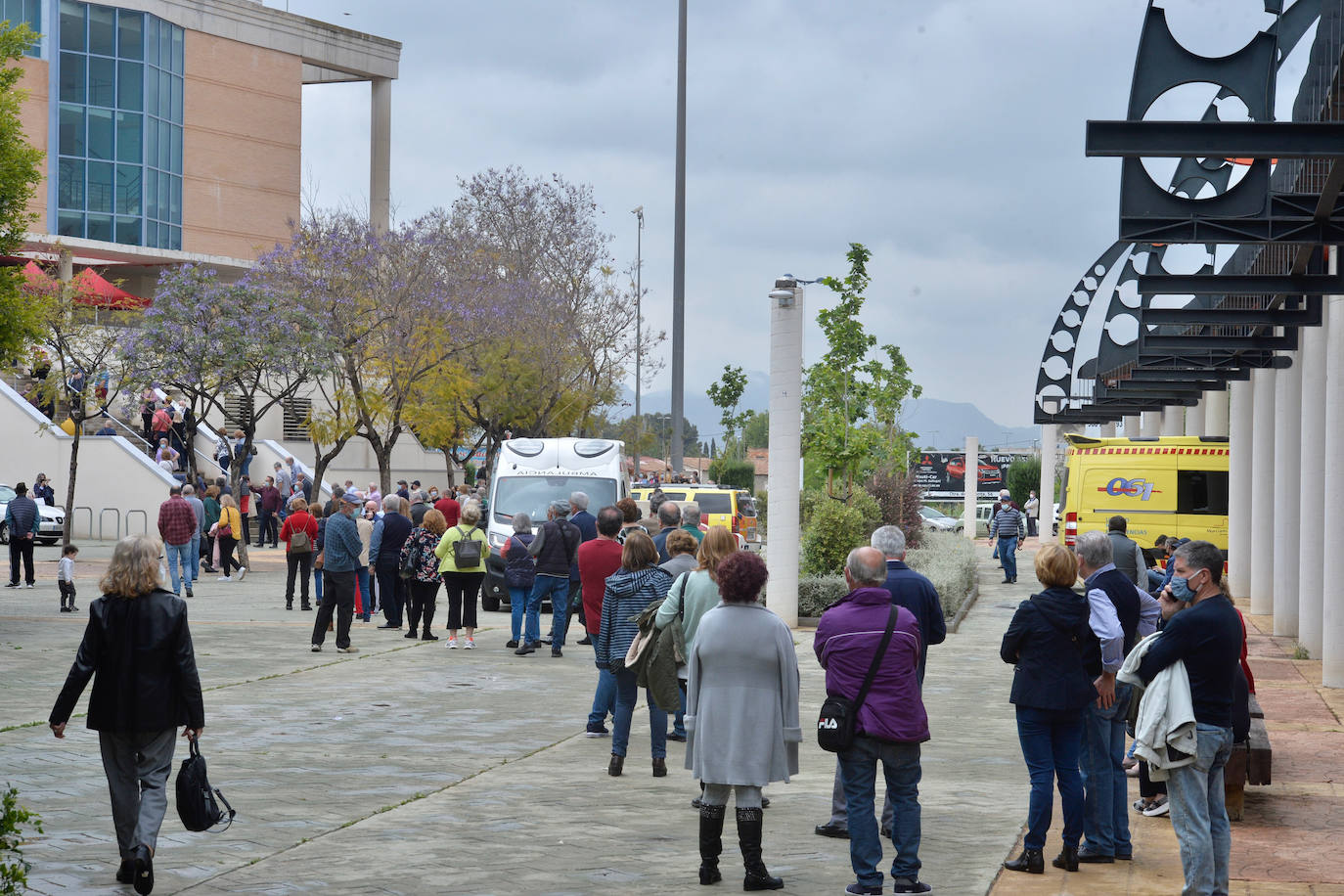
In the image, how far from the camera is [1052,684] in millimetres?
7211

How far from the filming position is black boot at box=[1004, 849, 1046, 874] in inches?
293

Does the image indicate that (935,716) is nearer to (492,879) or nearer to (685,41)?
(492,879)

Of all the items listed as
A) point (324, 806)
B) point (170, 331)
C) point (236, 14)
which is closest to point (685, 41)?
point (170, 331)

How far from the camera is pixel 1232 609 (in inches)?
267

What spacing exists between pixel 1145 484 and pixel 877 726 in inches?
853

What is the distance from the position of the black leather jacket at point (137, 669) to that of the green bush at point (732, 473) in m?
63.2

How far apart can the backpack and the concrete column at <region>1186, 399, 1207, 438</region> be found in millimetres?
20888

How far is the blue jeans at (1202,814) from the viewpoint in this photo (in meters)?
6.60

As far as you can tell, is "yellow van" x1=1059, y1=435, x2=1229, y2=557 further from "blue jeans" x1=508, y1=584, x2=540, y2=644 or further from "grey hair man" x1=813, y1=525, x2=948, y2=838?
"grey hair man" x1=813, y1=525, x2=948, y2=838

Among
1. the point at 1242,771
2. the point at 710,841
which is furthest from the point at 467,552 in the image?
the point at 710,841

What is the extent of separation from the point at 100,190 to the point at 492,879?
2143 inches

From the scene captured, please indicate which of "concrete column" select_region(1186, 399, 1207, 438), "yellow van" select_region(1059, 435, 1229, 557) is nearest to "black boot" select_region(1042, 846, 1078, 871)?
"yellow van" select_region(1059, 435, 1229, 557)

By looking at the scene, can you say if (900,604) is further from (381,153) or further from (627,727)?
(381,153)

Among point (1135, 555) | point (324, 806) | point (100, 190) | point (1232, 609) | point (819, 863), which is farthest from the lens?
point (100, 190)
